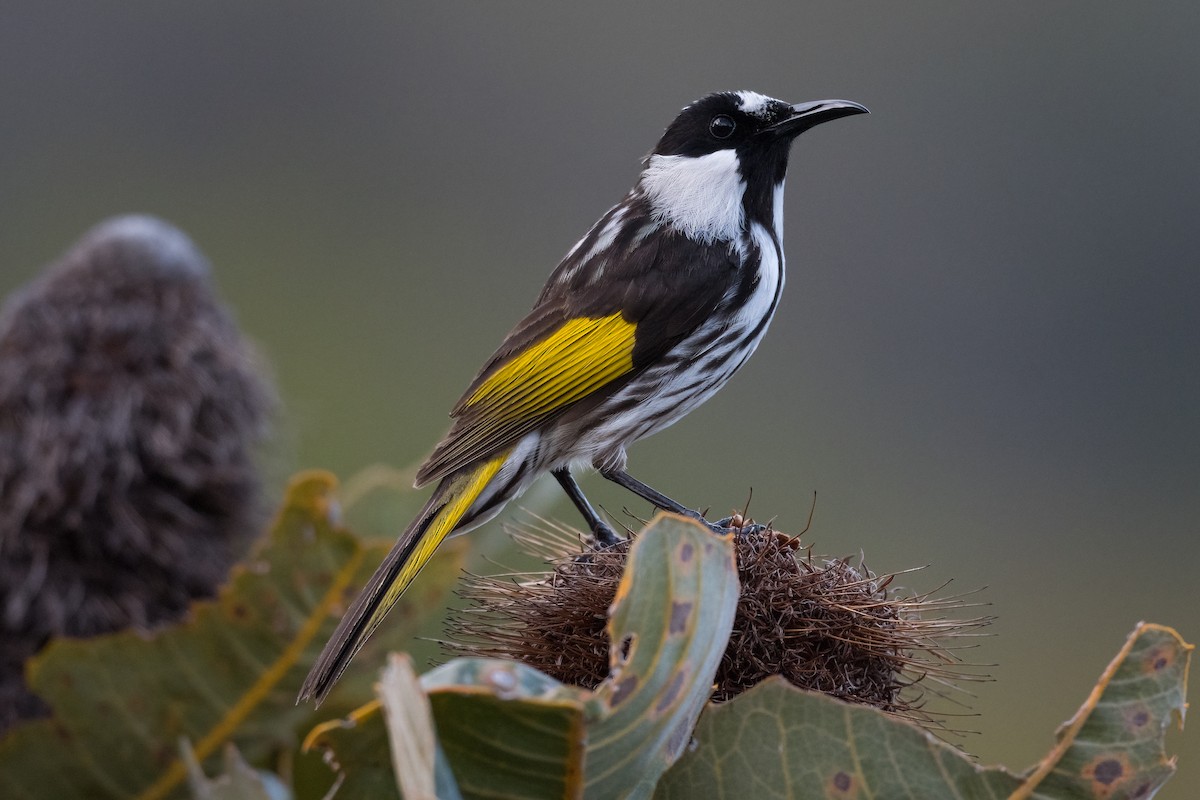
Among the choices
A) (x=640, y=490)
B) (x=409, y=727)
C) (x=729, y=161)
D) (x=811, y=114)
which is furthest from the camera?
(x=729, y=161)

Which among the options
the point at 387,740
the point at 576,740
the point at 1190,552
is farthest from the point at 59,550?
the point at 1190,552

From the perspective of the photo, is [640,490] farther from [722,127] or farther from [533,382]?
[722,127]

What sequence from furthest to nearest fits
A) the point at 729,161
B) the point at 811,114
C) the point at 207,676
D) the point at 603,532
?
1. the point at 729,161
2. the point at 811,114
3. the point at 603,532
4. the point at 207,676

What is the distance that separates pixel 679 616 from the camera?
2.42m

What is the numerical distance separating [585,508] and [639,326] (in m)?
0.57

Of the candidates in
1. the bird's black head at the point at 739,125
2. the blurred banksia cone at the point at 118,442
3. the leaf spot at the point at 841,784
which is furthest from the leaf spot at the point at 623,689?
the bird's black head at the point at 739,125

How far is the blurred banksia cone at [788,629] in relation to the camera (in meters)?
3.10

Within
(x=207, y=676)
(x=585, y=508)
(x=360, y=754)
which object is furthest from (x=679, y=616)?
(x=585, y=508)

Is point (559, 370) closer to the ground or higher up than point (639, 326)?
closer to the ground

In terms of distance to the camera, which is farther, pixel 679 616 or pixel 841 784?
pixel 841 784

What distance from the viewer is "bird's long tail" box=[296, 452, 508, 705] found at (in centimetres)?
350

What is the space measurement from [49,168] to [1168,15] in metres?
20.6

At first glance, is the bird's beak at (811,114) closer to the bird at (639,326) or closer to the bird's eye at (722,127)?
the bird at (639,326)

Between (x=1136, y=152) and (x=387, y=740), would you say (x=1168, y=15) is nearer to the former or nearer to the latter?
(x=1136, y=152)
